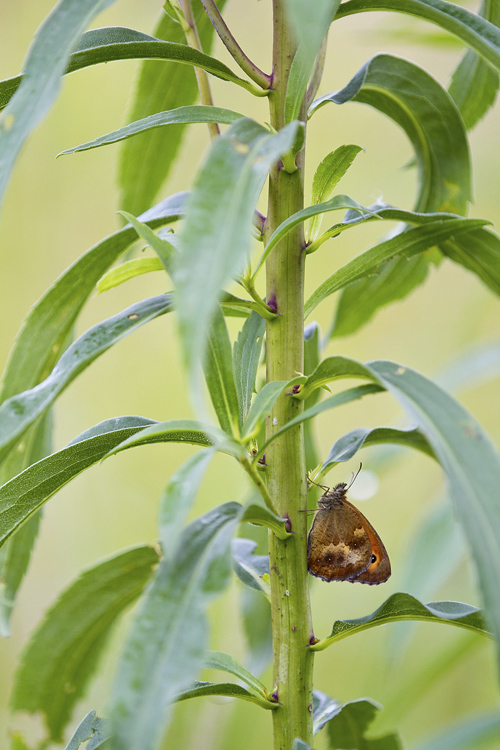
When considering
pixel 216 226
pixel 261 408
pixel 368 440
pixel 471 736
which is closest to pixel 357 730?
pixel 471 736

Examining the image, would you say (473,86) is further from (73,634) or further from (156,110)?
(73,634)

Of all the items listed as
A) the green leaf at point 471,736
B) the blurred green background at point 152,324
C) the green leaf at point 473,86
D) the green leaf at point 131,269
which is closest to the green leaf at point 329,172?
the green leaf at point 131,269

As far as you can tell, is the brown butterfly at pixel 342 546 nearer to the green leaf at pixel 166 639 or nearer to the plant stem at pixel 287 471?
the plant stem at pixel 287 471

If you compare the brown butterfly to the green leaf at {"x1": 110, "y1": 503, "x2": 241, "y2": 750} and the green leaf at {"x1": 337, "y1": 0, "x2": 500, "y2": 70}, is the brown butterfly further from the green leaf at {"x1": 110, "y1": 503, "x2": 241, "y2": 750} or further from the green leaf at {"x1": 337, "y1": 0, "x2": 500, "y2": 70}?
the green leaf at {"x1": 337, "y1": 0, "x2": 500, "y2": 70}

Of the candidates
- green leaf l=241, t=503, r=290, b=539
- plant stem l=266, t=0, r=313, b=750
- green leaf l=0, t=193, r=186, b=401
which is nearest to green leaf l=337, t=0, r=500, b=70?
plant stem l=266, t=0, r=313, b=750

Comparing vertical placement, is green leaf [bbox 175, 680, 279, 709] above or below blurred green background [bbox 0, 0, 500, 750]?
below

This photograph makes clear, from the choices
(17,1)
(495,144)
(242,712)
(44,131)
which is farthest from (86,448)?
(17,1)
